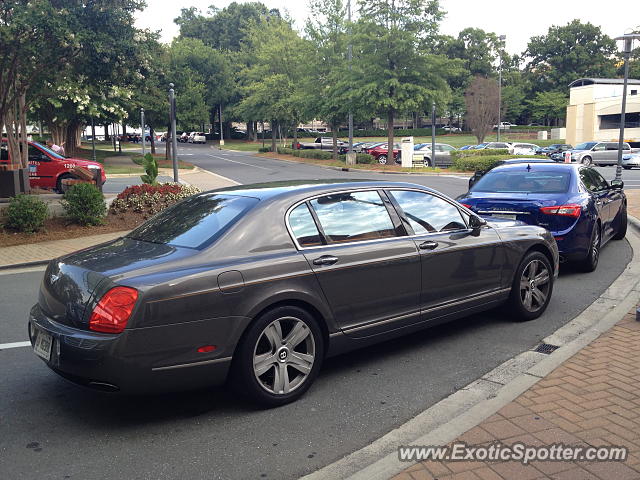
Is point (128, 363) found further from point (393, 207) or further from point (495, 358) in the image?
point (495, 358)

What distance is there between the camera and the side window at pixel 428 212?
5.32 meters

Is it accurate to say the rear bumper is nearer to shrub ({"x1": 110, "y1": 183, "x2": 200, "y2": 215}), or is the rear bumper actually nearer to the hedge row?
shrub ({"x1": 110, "y1": 183, "x2": 200, "y2": 215})

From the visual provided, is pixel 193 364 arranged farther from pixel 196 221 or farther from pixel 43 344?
pixel 196 221

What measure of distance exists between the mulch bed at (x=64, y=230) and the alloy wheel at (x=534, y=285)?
9278 millimetres

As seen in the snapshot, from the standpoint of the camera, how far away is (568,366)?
4738 mm

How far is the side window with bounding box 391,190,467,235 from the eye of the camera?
5318mm

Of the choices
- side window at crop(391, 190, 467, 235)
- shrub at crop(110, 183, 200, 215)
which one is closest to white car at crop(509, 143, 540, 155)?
shrub at crop(110, 183, 200, 215)

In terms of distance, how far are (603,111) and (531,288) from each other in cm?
6175

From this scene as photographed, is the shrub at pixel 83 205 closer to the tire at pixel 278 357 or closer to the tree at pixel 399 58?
the tire at pixel 278 357

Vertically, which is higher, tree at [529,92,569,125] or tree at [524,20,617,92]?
tree at [524,20,617,92]

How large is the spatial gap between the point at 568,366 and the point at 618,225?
7.24 meters

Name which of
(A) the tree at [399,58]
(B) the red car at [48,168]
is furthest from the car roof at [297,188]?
(A) the tree at [399,58]

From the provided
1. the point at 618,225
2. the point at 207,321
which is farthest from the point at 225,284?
the point at 618,225

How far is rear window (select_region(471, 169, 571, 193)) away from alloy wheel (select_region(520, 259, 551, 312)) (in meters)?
2.50
